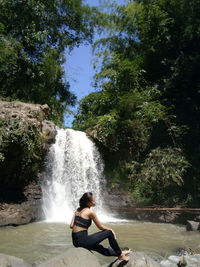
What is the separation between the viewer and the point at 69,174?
14648 millimetres

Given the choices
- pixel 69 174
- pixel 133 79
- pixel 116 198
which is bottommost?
pixel 116 198

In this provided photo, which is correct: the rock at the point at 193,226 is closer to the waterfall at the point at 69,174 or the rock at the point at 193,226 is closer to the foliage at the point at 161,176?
the foliage at the point at 161,176

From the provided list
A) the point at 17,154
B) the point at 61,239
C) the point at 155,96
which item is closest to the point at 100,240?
the point at 61,239

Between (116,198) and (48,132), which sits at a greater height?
(48,132)

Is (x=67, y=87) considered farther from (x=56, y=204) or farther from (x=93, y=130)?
(x=56, y=204)

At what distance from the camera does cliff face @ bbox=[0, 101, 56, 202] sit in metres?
11.6

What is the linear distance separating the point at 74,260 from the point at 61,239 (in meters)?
4.31

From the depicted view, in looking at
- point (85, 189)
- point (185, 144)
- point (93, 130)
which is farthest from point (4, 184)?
point (185, 144)

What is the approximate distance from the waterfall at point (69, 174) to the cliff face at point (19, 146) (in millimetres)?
918

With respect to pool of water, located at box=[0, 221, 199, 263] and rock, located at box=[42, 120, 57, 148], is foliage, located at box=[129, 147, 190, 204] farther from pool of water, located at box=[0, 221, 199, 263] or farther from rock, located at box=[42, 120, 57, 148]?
rock, located at box=[42, 120, 57, 148]

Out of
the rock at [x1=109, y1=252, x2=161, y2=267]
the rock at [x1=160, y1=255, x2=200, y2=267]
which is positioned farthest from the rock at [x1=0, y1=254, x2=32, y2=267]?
the rock at [x1=160, y1=255, x2=200, y2=267]

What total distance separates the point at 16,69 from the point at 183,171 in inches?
384

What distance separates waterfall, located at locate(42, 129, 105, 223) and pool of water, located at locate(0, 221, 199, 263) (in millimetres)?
2418

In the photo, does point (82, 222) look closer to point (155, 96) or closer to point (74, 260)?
point (74, 260)
